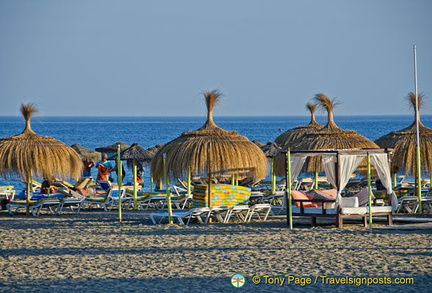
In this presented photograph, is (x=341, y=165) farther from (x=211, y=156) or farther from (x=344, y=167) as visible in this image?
(x=211, y=156)

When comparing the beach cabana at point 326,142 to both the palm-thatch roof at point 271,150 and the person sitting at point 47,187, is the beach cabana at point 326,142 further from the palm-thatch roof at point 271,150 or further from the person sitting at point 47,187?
the person sitting at point 47,187

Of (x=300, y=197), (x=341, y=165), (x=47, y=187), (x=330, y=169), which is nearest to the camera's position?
(x=341, y=165)

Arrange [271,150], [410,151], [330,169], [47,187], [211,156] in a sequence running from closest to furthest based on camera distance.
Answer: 1. [330,169]
2. [211,156]
3. [410,151]
4. [47,187]
5. [271,150]

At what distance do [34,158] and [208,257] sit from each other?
251 inches

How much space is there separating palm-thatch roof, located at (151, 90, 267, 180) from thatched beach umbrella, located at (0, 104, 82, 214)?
2319 millimetres

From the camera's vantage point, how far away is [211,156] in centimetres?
1297

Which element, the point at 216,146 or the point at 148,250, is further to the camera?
the point at 216,146

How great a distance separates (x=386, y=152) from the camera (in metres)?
12.6

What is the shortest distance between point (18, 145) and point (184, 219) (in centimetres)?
369

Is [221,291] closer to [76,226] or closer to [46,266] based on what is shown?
[46,266]

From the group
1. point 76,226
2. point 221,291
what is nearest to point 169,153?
point 76,226

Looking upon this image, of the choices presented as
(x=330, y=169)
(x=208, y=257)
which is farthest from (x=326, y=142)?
(x=208, y=257)

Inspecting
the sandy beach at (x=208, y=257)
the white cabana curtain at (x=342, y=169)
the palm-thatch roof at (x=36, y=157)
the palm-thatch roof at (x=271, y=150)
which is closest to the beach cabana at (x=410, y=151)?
the palm-thatch roof at (x=271, y=150)

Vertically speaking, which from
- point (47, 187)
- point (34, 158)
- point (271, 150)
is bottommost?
point (47, 187)
